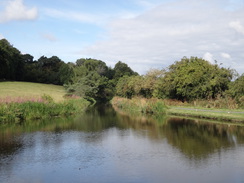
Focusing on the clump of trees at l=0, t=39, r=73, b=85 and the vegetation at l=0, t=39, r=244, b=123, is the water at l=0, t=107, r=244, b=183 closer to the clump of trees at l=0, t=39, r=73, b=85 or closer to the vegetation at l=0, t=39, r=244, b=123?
the vegetation at l=0, t=39, r=244, b=123

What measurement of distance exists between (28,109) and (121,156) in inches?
775

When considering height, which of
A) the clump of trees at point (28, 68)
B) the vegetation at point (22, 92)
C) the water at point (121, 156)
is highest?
the clump of trees at point (28, 68)

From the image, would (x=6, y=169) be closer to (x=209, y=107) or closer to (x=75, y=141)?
(x=75, y=141)

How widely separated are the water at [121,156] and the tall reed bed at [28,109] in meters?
5.38

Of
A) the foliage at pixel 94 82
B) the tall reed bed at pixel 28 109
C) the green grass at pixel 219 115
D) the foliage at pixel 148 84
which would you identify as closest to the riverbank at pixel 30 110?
the tall reed bed at pixel 28 109

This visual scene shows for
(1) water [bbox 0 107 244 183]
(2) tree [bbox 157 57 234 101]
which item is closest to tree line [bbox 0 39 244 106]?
(2) tree [bbox 157 57 234 101]

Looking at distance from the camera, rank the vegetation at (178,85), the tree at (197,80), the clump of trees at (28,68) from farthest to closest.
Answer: the clump of trees at (28,68) < the tree at (197,80) < the vegetation at (178,85)

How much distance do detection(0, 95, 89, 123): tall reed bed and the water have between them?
212 inches

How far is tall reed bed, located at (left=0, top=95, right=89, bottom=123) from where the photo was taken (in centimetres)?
2922

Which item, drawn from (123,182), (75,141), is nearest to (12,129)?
(75,141)

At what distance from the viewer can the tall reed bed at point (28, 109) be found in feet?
95.9

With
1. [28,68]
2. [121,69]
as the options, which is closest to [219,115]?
[28,68]

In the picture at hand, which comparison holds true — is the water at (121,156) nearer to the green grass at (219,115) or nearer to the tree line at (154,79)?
the green grass at (219,115)

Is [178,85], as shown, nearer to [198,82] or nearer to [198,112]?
[198,82]
